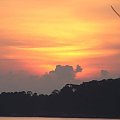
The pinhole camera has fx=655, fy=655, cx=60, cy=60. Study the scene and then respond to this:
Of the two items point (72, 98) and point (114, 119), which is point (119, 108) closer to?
point (114, 119)

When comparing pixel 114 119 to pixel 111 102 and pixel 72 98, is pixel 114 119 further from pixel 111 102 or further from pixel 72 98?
pixel 72 98

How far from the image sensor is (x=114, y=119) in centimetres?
18150

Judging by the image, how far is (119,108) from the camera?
183 m

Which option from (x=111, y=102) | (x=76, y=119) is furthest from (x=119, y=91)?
(x=76, y=119)

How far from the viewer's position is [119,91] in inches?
7298

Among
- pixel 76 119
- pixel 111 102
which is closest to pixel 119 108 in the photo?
pixel 111 102

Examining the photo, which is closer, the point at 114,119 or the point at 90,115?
the point at 114,119

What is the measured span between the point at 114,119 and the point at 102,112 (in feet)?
34.2

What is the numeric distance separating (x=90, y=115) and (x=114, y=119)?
45.2ft

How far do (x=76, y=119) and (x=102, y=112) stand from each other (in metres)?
8.26

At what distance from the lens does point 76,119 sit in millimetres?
194000

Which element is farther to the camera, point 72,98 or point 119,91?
point 72,98

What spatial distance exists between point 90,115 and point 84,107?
18.4ft

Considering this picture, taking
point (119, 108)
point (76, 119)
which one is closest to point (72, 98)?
point (76, 119)
